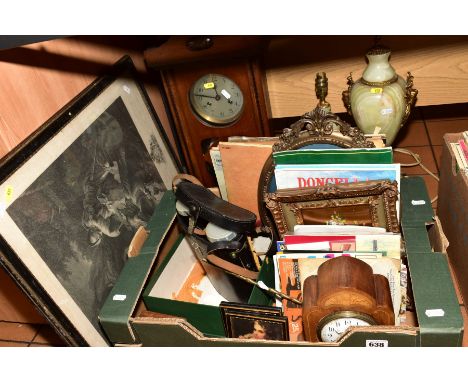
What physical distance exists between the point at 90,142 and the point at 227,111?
0.45 meters

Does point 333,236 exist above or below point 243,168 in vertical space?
below

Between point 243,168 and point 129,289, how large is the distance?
47cm

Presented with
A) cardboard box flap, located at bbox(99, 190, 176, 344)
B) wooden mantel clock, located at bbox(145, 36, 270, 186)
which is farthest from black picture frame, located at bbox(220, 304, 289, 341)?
wooden mantel clock, located at bbox(145, 36, 270, 186)

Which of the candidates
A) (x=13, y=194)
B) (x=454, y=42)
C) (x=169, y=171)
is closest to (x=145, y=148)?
(x=169, y=171)

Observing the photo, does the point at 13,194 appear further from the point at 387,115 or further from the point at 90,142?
the point at 387,115

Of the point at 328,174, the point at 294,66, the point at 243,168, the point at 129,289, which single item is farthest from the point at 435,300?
the point at 294,66

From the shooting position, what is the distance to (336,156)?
127 cm

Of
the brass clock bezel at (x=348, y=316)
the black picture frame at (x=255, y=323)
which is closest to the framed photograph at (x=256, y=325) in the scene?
the black picture frame at (x=255, y=323)

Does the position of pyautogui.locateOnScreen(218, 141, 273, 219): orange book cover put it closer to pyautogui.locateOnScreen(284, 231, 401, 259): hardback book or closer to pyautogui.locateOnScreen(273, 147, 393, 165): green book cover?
pyautogui.locateOnScreen(273, 147, 393, 165): green book cover

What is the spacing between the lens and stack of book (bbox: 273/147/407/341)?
4.04ft

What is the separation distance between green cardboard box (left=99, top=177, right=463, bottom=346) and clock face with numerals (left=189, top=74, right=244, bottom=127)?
0.33 m

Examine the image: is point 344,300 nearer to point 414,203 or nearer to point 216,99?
point 414,203

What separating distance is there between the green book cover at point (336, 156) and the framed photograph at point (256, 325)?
0.40 m

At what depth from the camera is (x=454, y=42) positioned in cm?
166
